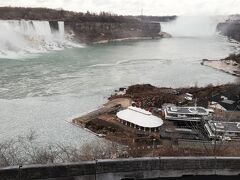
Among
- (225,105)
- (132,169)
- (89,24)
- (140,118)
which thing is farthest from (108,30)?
(132,169)

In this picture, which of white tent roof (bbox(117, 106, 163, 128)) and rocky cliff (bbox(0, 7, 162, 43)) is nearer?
white tent roof (bbox(117, 106, 163, 128))

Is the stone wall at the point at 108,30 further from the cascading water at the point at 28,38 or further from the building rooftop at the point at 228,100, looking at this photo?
the building rooftop at the point at 228,100

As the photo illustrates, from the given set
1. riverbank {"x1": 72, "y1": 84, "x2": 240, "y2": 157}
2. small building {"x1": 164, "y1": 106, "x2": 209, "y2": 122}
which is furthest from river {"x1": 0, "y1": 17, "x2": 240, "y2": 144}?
small building {"x1": 164, "y1": 106, "x2": 209, "y2": 122}

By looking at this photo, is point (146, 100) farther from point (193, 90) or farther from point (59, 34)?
point (59, 34)

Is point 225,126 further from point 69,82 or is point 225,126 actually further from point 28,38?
point 28,38

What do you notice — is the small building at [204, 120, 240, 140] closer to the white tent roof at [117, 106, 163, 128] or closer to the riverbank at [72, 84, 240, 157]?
the riverbank at [72, 84, 240, 157]

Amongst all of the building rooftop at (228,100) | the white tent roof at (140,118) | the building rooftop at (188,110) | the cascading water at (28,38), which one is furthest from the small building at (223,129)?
the cascading water at (28,38)

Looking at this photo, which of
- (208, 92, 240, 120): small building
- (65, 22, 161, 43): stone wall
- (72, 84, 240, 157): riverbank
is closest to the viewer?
(72, 84, 240, 157): riverbank

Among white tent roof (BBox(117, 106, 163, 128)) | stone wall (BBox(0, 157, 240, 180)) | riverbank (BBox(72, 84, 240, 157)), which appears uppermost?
stone wall (BBox(0, 157, 240, 180))
